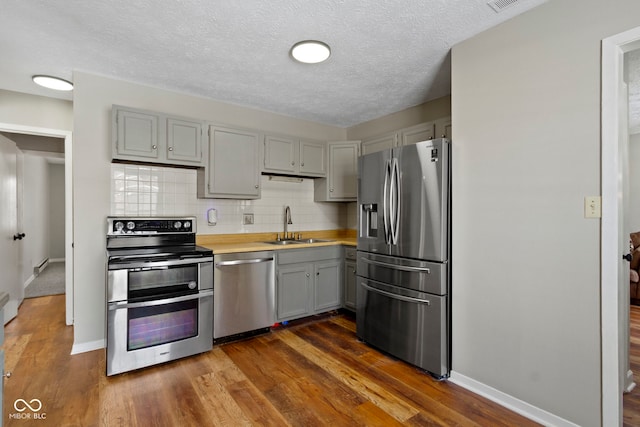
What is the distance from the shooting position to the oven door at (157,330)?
2.44 meters

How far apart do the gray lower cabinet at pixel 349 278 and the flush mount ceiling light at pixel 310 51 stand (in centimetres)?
210

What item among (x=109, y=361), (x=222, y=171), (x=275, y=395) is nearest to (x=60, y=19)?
(x=222, y=171)

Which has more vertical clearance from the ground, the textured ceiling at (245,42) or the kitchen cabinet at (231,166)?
the textured ceiling at (245,42)

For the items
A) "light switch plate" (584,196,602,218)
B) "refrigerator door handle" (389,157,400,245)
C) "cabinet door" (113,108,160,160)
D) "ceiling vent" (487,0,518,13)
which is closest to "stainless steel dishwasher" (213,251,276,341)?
"cabinet door" (113,108,160,160)

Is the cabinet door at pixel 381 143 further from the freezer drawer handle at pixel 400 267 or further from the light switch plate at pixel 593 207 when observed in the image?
the light switch plate at pixel 593 207

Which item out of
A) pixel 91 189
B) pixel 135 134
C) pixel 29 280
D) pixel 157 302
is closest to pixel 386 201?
pixel 157 302

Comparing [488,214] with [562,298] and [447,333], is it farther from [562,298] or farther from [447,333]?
[447,333]

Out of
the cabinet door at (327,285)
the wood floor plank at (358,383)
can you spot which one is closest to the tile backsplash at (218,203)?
the cabinet door at (327,285)

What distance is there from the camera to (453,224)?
241 cm

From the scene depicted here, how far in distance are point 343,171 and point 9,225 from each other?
4.02m

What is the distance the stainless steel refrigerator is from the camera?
2418mm

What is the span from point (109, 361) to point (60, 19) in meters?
2.45

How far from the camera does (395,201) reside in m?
2.71

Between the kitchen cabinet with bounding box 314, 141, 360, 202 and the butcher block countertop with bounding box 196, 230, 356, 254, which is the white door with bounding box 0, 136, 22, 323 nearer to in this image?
the butcher block countertop with bounding box 196, 230, 356, 254
